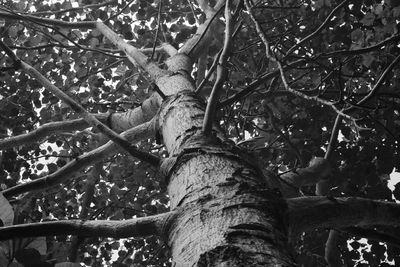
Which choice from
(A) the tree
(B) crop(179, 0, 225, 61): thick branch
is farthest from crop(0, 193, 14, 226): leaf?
(B) crop(179, 0, 225, 61): thick branch

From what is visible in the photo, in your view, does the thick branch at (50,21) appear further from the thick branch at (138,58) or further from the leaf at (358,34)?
the leaf at (358,34)

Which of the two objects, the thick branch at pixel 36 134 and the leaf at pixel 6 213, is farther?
the thick branch at pixel 36 134

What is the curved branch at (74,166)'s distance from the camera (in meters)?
1.96

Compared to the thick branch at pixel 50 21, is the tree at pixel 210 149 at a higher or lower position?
lower

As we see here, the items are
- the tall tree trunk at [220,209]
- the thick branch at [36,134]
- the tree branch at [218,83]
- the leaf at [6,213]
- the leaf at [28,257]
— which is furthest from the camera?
the thick branch at [36,134]

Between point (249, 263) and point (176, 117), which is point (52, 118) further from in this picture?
point (249, 263)

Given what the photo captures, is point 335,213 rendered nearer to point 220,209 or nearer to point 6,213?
point 220,209

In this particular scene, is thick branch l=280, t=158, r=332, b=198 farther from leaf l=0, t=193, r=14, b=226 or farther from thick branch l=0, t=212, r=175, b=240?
leaf l=0, t=193, r=14, b=226

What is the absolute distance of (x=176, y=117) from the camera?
1.90 metres

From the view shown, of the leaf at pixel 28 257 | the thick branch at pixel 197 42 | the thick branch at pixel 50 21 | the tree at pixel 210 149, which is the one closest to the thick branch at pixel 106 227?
the tree at pixel 210 149

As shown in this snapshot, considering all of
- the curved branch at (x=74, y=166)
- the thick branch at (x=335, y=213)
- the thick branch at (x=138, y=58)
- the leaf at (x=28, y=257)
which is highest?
the thick branch at (x=138, y=58)

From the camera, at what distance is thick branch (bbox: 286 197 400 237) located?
1.32 meters

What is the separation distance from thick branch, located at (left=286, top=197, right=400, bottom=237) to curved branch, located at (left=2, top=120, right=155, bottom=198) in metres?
1.12

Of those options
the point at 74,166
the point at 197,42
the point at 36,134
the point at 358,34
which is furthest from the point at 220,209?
the point at 358,34
